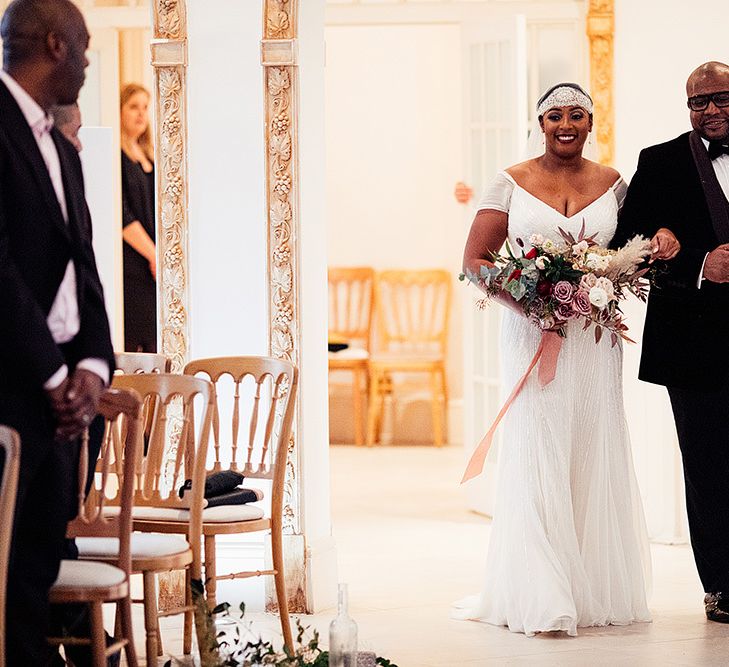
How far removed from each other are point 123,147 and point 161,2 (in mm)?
2843

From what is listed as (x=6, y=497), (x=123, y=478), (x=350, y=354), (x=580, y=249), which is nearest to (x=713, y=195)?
(x=580, y=249)

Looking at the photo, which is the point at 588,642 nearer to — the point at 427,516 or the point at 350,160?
the point at 427,516

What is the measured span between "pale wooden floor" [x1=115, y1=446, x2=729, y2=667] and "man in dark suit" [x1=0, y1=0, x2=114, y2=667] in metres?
1.70

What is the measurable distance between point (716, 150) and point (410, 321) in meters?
5.52

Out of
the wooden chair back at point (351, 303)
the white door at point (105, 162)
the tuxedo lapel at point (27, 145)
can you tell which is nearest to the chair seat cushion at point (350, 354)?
the wooden chair back at point (351, 303)

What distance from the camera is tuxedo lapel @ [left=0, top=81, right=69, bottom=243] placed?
114 inches

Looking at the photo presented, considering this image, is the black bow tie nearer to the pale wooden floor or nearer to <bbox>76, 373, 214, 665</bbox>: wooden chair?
the pale wooden floor

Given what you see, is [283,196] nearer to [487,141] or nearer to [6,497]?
[487,141]

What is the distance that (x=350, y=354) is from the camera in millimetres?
10016

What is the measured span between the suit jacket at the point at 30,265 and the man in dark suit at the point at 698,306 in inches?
95.8

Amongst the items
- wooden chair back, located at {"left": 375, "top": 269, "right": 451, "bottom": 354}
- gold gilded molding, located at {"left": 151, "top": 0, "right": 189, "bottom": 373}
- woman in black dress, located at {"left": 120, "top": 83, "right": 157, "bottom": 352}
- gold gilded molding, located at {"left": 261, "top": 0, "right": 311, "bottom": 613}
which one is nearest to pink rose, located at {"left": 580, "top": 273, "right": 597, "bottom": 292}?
gold gilded molding, located at {"left": 261, "top": 0, "right": 311, "bottom": 613}

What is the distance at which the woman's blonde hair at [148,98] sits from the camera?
8.03 meters

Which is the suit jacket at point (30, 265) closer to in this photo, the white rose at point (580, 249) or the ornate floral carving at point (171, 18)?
the white rose at point (580, 249)

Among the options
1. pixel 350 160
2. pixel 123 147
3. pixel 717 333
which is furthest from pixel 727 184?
pixel 350 160
